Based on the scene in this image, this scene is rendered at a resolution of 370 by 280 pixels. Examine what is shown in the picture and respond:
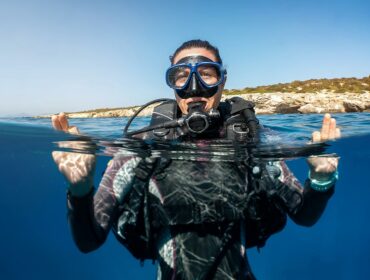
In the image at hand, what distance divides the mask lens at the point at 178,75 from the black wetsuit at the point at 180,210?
4.04ft

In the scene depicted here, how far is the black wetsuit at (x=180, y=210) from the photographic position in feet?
10.2

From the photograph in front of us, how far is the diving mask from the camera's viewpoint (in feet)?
13.7

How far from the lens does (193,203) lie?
3633 mm

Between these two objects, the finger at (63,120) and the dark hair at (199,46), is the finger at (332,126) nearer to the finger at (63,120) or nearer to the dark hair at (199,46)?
the dark hair at (199,46)

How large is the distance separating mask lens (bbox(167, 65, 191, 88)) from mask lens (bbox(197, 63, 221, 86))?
7.7 inches

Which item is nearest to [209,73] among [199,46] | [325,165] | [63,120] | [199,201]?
[199,46]

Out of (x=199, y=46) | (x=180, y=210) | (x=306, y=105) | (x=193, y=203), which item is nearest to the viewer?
(x=180, y=210)

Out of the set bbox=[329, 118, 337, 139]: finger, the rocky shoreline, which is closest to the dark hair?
bbox=[329, 118, 337, 139]: finger

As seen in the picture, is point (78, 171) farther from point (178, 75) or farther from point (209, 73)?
point (209, 73)

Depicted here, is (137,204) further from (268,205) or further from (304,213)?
(304,213)

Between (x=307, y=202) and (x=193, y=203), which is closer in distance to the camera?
(x=193, y=203)

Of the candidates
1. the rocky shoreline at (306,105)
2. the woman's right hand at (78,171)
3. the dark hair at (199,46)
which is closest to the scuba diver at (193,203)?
the woman's right hand at (78,171)

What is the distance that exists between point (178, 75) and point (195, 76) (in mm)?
320

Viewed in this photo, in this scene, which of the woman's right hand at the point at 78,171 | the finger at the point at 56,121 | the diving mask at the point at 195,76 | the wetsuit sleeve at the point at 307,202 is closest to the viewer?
the woman's right hand at the point at 78,171
